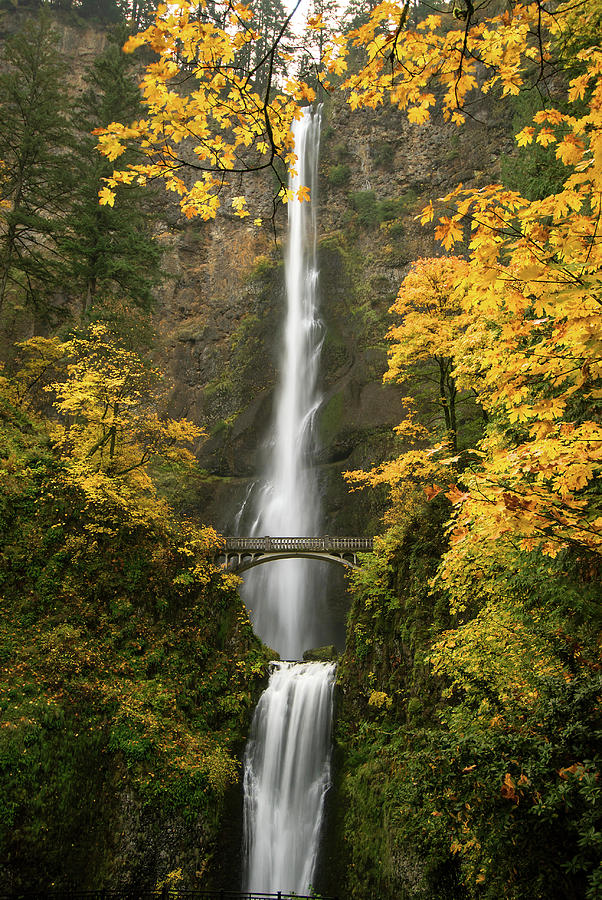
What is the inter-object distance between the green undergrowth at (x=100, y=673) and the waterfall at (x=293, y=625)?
1017 millimetres

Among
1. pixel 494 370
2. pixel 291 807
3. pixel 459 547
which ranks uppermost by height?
pixel 494 370

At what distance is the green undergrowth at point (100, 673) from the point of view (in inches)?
382

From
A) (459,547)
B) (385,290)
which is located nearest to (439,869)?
(459,547)

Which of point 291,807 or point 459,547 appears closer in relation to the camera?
point 459,547

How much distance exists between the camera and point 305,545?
2150 cm

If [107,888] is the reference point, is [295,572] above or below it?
above

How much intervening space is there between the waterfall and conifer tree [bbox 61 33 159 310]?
11.8 m

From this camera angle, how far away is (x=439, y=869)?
22.0ft

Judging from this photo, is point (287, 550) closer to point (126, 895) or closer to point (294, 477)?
point (294, 477)

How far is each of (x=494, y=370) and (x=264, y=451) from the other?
25.5 m

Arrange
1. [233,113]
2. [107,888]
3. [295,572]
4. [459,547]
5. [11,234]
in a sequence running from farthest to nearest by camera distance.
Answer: [295,572] < [11,234] < [107,888] < [459,547] < [233,113]

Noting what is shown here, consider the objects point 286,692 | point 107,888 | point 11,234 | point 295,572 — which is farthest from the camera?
point 295,572

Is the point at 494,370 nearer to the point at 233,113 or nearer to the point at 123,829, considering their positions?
the point at 233,113

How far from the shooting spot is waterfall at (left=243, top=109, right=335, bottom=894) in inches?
481
